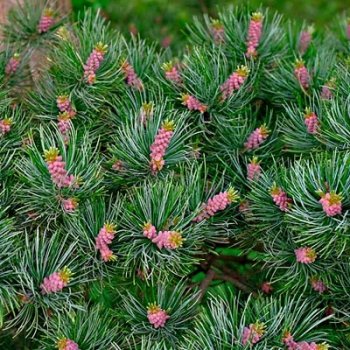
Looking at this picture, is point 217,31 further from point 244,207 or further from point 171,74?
point 244,207

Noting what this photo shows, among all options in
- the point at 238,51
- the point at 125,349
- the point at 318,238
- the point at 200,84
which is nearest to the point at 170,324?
the point at 125,349

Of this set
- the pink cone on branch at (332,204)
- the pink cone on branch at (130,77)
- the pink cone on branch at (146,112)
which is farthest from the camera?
the pink cone on branch at (130,77)

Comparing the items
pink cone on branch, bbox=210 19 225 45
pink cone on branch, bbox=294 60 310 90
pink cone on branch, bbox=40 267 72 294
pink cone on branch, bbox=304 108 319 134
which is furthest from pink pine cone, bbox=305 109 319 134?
pink cone on branch, bbox=40 267 72 294

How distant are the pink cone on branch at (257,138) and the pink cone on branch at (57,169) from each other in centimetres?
24

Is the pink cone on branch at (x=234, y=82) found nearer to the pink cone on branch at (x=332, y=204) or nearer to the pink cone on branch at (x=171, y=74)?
the pink cone on branch at (x=171, y=74)

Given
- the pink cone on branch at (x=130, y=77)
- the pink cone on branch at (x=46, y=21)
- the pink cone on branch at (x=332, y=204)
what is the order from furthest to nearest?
the pink cone on branch at (x=46, y=21)
the pink cone on branch at (x=130, y=77)
the pink cone on branch at (x=332, y=204)

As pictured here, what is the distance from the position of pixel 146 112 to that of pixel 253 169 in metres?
0.14

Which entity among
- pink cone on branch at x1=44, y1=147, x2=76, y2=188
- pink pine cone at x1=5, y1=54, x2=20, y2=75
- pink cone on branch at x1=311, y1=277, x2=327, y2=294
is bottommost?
pink pine cone at x1=5, y1=54, x2=20, y2=75

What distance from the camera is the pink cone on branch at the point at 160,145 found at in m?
0.80

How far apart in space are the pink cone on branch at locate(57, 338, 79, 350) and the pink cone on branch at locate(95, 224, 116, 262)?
92 mm

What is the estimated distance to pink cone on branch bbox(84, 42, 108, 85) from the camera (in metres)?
0.88

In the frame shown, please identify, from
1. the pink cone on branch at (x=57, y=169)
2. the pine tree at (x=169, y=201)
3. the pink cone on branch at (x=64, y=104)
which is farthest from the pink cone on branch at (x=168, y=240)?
the pink cone on branch at (x=64, y=104)

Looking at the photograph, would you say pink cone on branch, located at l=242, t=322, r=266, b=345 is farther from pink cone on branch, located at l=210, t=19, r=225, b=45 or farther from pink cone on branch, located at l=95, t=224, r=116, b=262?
pink cone on branch, located at l=210, t=19, r=225, b=45

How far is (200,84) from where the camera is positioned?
89 cm
